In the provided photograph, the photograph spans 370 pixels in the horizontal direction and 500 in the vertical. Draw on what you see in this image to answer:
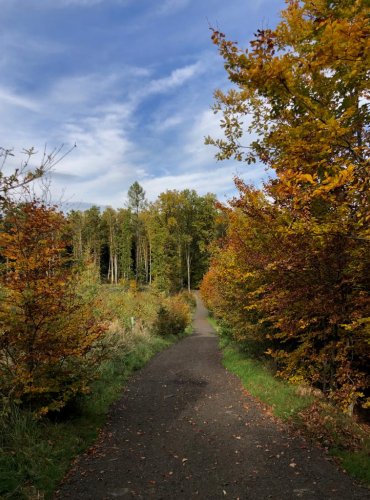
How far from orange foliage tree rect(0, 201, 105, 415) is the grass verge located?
11.8 ft

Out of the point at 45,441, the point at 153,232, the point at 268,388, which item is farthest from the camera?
the point at 153,232

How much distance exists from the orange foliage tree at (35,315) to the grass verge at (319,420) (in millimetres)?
3608

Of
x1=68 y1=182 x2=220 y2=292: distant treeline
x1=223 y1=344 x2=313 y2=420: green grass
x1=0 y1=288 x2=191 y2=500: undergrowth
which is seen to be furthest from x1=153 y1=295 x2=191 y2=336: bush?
x1=68 y1=182 x2=220 y2=292: distant treeline

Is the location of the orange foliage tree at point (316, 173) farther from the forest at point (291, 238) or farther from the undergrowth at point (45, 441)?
the undergrowth at point (45, 441)

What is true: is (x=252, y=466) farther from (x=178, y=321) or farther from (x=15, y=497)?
(x=178, y=321)

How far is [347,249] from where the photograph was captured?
579 centimetres

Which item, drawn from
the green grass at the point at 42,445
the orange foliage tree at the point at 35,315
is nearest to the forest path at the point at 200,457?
the green grass at the point at 42,445

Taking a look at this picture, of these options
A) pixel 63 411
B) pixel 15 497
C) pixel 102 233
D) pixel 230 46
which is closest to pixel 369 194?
pixel 230 46

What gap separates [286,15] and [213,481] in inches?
277

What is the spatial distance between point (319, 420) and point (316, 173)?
3.78m

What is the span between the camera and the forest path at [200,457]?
420 centimetres

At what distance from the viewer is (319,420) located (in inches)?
225

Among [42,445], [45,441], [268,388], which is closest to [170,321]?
[268,388]

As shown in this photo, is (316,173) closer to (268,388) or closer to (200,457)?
(200,457)
